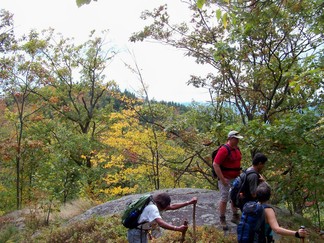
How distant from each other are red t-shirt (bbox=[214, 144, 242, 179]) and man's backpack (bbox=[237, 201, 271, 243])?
74.3 inches

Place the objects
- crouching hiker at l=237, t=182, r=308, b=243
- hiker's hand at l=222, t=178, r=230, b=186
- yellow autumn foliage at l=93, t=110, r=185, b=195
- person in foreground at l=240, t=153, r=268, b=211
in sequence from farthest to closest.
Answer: yellow autumn foliage at l=93, t=110, r=185, b=195
hiker's hand at l=222, t=178, r=230, b=186
person in foreground at l=240, t=153, r=268, b=211
crouching hiker at l=237, t=182, r=308, b=243

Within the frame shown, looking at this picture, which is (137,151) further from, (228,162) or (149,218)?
(149,218)

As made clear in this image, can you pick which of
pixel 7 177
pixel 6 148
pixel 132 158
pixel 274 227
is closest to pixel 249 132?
pixel 274 227

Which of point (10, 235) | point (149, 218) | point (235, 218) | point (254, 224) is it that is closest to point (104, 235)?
point (235, 218)

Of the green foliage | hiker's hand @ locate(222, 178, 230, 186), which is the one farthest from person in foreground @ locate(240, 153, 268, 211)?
the green foliage

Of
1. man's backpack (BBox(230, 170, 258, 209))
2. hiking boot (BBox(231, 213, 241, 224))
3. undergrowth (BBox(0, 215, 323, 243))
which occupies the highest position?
man's backpack (BBox(230, 170, 258, 209))

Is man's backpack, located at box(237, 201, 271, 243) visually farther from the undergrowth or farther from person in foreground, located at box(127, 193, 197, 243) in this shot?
the undergrowth

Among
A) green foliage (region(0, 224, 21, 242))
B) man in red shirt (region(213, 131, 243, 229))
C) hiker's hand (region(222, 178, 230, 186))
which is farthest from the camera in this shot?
green foliage (region(0, 224, 21, 242))

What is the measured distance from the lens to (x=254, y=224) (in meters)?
4.20

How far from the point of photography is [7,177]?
24.1 metres

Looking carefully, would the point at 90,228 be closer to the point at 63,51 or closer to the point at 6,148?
the point at 6,148

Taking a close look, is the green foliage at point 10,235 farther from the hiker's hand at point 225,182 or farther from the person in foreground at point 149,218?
the person in foreground at point 149,218

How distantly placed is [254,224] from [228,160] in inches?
82.5

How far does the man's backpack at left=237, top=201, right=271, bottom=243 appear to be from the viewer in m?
4.17
